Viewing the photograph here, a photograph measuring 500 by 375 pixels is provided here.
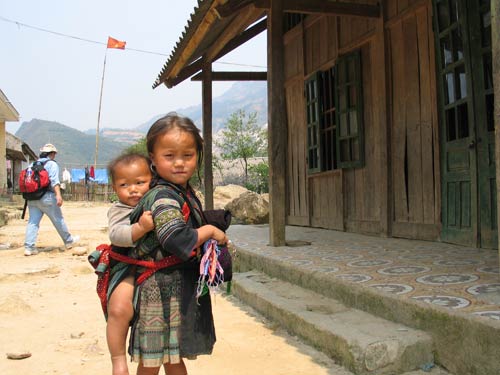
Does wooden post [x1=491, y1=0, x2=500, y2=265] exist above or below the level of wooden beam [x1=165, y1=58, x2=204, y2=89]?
below

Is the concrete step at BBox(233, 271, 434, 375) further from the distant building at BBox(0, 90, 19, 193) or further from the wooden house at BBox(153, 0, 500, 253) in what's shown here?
the distant building at BBox(0, 90, 19, 193)

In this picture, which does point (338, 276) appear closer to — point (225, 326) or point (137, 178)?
point (225, 326)

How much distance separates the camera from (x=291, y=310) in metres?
3.39

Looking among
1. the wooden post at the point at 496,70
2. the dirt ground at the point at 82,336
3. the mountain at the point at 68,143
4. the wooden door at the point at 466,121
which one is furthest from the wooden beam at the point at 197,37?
the mountain at the point at 68,143

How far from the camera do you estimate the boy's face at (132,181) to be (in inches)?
77.7

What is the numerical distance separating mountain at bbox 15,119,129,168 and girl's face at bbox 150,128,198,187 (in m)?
100

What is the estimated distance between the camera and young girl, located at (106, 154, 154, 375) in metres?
1.84

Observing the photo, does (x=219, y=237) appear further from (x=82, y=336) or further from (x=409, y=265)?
(x=409, y=265)

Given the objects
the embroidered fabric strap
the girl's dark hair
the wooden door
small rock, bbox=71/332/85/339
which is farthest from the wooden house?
small rock, bbox=71/332/85/339

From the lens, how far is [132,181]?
1983 millimetres

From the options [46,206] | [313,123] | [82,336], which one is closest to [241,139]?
[313,123]

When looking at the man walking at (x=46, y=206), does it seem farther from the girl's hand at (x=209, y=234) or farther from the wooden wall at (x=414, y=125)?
the girl's hand at (x=209, y=234)

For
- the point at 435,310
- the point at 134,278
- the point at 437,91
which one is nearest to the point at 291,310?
the point at 435,310

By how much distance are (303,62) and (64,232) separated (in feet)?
16.0
